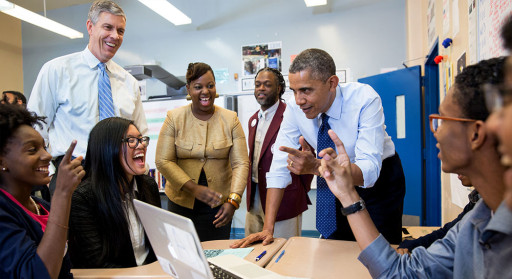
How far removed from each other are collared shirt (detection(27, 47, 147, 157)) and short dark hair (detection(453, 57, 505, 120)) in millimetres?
1757

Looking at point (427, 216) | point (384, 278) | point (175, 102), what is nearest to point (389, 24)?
point (427, 216)

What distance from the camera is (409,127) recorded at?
3.73 metres

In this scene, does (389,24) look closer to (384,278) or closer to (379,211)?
(379,211)

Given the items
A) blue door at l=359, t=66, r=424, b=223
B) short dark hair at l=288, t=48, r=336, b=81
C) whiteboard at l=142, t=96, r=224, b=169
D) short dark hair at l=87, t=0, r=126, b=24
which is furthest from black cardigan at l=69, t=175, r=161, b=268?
whiteboard at l=142, t=96, r=224, b=169

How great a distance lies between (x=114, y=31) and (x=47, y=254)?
4.45ft

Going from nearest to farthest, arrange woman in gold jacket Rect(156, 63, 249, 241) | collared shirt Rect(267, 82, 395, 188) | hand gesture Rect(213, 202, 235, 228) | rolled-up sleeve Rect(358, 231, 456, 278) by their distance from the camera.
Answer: rolled-up sleeve Rect(358, 231, 456, 278) < collared shirt Rect(267, 82, 395, 188) < hand gesture Rect(213, 202, 235, 228) < woman in gold jacket Rect(156, 63, 249, 241)

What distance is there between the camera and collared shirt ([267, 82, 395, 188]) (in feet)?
4.85

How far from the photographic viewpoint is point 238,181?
2.31 meters

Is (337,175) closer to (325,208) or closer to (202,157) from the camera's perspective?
(325,208)

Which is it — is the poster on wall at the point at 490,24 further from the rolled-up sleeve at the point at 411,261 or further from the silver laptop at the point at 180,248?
the silver laptop at the point at 180,248

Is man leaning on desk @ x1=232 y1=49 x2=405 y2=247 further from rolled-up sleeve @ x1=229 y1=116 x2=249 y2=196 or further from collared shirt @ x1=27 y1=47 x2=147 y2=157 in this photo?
collared shirt @ x1=27 y1=47 x2=147 y2=157

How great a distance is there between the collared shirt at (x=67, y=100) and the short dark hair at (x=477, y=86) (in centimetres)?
176

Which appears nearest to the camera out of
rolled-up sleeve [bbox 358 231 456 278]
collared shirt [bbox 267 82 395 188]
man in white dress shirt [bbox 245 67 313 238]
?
rolled-up sleeve [bbox 358 231 456 278]

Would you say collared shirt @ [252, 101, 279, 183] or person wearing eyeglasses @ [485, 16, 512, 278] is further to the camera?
collared shirt @ [252, 101, 279, 183]
